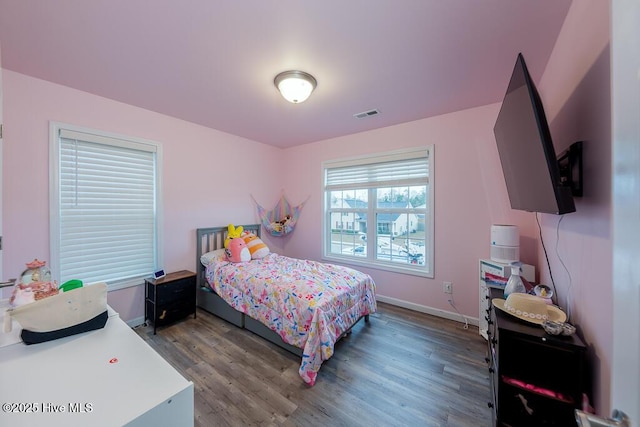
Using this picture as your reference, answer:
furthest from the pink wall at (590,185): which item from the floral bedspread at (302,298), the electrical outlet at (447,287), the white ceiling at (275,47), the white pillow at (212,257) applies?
the white pillow at (212,257)

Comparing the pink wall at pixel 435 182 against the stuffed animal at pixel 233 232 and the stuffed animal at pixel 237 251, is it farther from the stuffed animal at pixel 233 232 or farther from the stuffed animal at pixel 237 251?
the stuffed animal at pixel 237 251

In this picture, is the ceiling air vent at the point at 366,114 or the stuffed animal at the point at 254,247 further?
the stuffed animal at the point at 254,247

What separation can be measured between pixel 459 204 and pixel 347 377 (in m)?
2.18

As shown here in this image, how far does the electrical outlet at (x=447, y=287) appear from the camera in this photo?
2778mm

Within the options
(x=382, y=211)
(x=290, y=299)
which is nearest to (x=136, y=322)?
(x=290, y=299)

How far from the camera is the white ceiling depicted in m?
1.34

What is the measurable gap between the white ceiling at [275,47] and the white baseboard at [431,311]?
7.81 feet

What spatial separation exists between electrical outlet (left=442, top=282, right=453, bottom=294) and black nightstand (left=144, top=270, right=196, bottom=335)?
300 centimetres

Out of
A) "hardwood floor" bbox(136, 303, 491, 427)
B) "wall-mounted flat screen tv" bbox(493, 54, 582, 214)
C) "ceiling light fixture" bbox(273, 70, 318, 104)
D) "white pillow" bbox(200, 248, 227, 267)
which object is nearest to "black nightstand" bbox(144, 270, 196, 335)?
"hardwood floor" bbox(136, 303, 491, 427)

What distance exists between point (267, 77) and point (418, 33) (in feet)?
3.92

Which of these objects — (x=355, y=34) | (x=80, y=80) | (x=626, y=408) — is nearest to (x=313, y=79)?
(x=355, y=34)

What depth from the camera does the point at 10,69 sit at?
1886 millimetres

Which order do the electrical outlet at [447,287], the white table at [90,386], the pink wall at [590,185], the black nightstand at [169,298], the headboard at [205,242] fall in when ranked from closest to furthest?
1. the white table at [90,386]
2. the pink wall at [590,185]
3. the black nightstand at [169,298]
4. the electrical outlet at [447,287]
5. the headboard at [205,242]

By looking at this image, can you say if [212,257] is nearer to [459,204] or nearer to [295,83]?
[295,83]
